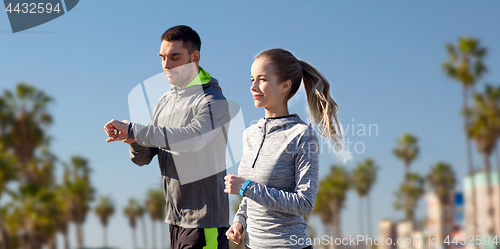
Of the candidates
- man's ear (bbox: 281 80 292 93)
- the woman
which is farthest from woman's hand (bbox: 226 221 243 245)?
man's ear (bbox: 281 80 292 93)

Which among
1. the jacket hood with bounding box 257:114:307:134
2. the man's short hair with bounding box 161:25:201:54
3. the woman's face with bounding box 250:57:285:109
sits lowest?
the jacket hood with bounding box 257:114:307:134

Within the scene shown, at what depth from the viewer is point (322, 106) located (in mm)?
2924

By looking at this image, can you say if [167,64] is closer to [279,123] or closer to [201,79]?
[201,79]

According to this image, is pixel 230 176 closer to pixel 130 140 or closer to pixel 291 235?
pixel 291 235

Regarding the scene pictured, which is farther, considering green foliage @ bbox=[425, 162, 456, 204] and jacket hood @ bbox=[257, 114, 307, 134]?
green foliage @ bbox=[425, 162, 456, 204]

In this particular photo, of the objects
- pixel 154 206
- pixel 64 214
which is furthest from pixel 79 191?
pixel 154 206

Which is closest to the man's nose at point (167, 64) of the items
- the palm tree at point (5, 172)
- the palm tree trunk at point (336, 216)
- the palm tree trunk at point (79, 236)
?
the palm tree at point (5, 172)

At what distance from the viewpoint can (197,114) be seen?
3.32 m

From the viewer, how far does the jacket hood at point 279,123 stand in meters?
2.72

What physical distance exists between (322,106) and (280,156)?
54 cm

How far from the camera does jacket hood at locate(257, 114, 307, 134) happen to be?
272cm

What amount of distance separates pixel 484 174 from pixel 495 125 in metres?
4.81

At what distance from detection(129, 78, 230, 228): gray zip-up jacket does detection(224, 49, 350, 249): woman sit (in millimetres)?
457

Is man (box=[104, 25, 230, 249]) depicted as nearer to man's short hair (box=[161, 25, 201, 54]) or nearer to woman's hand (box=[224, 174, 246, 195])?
man's short hair (box=[161, 25, 201, 54])
